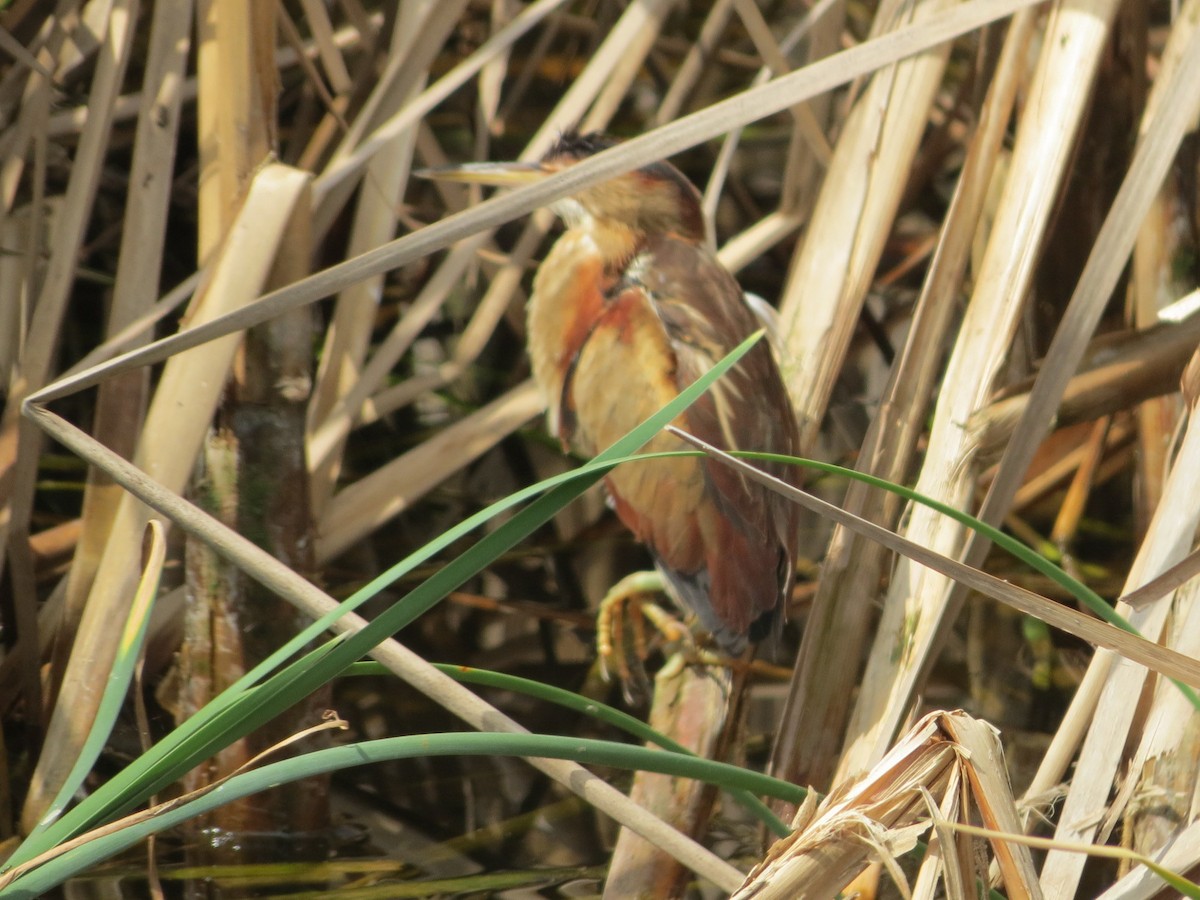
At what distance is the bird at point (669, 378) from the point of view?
1737 mm

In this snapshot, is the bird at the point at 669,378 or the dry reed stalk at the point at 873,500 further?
the bird at the point at 669,378

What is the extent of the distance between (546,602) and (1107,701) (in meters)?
1.57

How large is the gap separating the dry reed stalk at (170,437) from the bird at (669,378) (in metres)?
0.44

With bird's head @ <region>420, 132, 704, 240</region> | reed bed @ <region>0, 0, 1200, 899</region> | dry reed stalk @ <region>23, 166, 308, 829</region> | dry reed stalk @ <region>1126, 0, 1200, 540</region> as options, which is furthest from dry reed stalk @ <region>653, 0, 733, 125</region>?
dry reed stalk @ <region>23, 166, 308, 829</region>

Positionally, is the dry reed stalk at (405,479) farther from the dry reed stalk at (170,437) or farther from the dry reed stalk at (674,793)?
the dry reed stalk at (674,793)

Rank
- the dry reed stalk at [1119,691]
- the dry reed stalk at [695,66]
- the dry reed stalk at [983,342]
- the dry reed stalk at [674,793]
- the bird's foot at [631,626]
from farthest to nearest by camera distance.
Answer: the dry reed stalk at [695,66] → the bird's foot at [631,626] → the dry reed stalk at [674,793] → the dry reed stalk at [983,342] → the dry reed stalk at [1119,691]

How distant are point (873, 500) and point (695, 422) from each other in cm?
30

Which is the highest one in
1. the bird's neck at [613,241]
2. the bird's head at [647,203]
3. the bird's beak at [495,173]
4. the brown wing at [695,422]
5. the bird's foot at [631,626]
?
the bird's beak at [495,173]

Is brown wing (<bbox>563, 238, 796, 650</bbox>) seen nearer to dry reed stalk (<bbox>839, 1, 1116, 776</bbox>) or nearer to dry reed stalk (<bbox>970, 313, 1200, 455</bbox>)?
dry reed stalk (<bbox>839, 1, 1116, 776</bbox>)

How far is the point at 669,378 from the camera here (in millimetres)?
1763

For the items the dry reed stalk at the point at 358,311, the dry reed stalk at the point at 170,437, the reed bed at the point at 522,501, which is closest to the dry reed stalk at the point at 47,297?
the reed bed at the point at 522,501

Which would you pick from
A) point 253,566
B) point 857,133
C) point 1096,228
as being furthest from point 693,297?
point 253,566

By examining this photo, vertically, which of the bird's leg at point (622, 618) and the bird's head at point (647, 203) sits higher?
the bird's head at point (647, 203)

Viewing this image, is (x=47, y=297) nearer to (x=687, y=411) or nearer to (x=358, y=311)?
(x=358, y=311)
